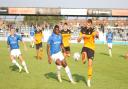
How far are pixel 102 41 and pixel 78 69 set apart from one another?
2675cm

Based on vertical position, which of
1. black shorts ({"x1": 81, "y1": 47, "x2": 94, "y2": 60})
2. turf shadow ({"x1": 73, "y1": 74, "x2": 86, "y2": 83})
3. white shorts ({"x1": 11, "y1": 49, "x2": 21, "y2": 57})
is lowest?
turf shadow ({"x1": 73, "y1": 74, "x2": 86, "y2": 83})

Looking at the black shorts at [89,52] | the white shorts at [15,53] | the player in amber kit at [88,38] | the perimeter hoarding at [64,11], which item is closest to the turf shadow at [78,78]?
the player in amber kit at [88,38]

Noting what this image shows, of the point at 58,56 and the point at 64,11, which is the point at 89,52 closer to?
the point at 58,56

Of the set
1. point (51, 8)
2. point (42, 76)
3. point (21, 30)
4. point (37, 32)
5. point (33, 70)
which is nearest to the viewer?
point (42, 76)

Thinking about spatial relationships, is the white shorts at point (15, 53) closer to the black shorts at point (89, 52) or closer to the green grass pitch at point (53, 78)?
the green grass pitch at point (53, 78)

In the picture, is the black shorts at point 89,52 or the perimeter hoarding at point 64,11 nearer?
the black shorts at point 89,52

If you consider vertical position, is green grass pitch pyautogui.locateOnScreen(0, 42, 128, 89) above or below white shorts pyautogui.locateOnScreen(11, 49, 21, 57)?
below

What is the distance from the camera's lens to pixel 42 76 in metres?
15.4

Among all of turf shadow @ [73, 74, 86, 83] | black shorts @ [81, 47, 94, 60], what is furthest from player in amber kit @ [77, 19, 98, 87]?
turf shadow @ [73, 74, 86, 83]

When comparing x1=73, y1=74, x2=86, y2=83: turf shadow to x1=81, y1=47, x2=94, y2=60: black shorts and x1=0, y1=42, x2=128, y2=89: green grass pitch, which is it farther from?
x1=81, y1=47, x2=94, y2=60: black shorts

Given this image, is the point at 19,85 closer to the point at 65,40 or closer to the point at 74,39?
the point at 65,40

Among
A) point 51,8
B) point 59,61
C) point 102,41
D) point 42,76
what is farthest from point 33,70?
point 51,8

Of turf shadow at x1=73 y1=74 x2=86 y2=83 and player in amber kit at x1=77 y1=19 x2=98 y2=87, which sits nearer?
player in amber kit at x1=77 y1=19 x2=98 y2=87

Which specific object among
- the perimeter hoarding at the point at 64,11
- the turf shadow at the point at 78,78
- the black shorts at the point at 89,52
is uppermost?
the perimeter hoarding at the point at 64,11
